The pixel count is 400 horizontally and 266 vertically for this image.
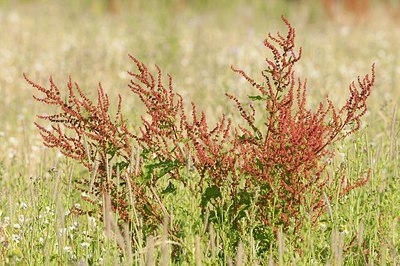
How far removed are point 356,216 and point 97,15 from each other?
1362 cm

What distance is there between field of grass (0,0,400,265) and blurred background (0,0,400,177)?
0.10 ft

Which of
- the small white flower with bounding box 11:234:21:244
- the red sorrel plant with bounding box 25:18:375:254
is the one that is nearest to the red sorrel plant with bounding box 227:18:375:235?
the red sorrel plant with bounding box 25:18:375:254

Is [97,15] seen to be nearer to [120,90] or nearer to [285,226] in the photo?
[120,90]

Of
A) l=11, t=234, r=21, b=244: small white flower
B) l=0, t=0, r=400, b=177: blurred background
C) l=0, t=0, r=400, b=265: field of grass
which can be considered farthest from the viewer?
l=0, t=0, r=400, b=177: blurred background

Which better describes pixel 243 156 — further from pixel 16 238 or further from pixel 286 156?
pixel 16 238

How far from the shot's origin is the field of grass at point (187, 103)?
3.58m

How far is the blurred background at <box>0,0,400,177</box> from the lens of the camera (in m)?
7.77

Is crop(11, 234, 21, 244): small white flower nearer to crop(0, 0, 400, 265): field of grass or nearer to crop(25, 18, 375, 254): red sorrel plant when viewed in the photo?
crop(0, 0, 400, 265): field of grass

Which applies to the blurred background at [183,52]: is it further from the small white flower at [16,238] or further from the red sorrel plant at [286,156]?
the red sorrel plant at [286,156]

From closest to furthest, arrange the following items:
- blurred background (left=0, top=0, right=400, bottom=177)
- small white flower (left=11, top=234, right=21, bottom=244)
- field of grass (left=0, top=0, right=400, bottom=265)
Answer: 1. field of grass (left=0, top=0, right=400, bottom=265)
2. small white flower (left=11, top=234, right=21, bottom=244)
3. blurred background (left=0, top=0, right=400, bottom=177)

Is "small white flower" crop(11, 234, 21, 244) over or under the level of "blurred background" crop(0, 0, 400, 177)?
under

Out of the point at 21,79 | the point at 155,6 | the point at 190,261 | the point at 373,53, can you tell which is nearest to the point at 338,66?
the point at 373,53

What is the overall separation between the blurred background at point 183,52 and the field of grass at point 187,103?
0.03 meters

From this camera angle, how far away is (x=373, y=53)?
38.8 feet
